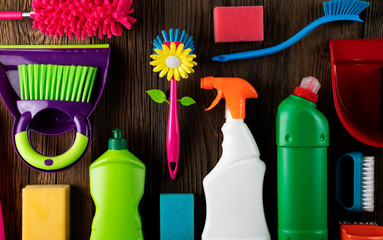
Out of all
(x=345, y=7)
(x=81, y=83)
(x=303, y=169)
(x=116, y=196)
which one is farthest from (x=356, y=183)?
(x=81, y=83)

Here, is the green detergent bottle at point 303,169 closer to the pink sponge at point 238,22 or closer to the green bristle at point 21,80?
the pink sponge at point 238,22

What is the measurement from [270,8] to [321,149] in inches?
12.0

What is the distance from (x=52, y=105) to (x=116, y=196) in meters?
0.22

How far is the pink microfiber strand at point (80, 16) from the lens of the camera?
29.2 inches

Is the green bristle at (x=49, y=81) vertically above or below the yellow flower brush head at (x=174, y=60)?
below

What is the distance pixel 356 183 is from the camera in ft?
2.43

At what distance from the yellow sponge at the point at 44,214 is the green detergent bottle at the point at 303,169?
43cm

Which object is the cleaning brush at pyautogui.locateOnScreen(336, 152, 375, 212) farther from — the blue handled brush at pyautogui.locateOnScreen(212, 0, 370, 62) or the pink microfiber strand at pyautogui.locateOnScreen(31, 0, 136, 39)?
the pink microfiber strand at pyautogui.locateOnScreen(31, 0, 136, 39)

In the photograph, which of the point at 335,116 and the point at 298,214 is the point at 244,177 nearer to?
the point at 298,214

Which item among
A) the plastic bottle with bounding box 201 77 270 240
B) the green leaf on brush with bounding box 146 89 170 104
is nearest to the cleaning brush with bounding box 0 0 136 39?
the green leaf on brush with bounding box 146 89 170 104

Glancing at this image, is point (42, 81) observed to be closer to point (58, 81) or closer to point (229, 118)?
point (58, 81)

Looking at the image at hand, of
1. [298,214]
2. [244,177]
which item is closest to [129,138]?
[244,177]

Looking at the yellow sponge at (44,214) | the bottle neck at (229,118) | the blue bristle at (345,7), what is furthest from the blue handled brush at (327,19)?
the yellow sponge at (44,214)

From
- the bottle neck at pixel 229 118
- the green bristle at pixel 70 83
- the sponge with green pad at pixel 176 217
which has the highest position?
the green bristle at pixel 70 83
